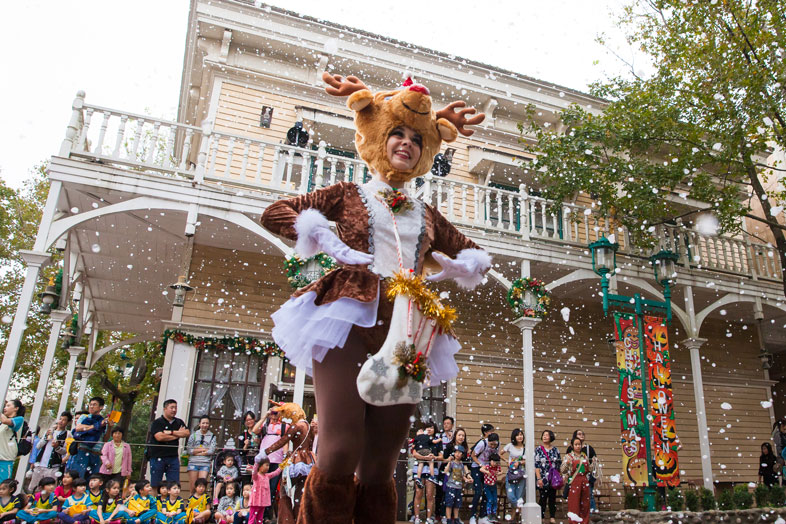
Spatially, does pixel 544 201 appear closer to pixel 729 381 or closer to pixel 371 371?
pixel 729 381

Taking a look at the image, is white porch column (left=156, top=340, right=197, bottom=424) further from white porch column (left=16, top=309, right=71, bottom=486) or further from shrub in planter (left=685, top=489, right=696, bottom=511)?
shrub in planter (left=685, top=489, right=696, bottom=511)

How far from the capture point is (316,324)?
2.03 meters

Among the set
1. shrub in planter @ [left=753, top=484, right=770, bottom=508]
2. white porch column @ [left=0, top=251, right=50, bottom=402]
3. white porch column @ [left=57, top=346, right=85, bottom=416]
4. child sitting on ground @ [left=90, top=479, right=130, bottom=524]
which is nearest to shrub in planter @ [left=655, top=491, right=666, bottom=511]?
shrub in planter @ [left=753, top=484, right=770, bottom=508]

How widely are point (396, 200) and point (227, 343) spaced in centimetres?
774

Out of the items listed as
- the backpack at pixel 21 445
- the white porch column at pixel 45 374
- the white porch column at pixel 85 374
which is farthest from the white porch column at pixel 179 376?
the white porch column at pixel 85 374

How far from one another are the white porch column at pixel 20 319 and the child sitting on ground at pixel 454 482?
5396mm

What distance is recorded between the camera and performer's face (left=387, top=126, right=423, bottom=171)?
256 cm

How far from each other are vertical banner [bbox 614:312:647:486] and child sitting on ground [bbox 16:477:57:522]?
24.1ft

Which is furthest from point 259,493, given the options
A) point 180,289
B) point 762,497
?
point 762,497

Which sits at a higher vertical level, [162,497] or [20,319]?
[20,319]

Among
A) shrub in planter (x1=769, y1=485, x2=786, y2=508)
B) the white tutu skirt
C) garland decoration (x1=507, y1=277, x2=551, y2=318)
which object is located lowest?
shrub in planter (x1=769, y1=485, x2=786, y2=508)

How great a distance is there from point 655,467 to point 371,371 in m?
8.17

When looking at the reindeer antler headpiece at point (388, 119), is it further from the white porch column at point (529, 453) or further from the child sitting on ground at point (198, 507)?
the white porch column at point (529, 453)

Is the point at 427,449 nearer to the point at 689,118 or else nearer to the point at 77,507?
the point at 77,507
